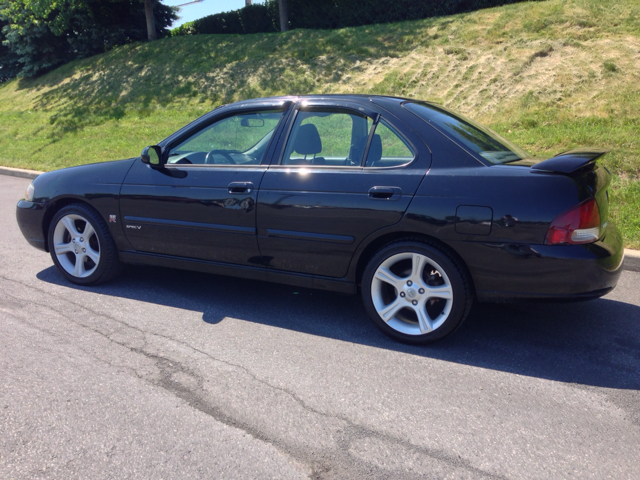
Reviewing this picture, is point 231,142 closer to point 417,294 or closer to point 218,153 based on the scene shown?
point 218,153

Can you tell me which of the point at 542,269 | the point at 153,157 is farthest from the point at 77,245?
the point at 542,269

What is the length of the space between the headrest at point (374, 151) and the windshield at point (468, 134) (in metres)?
0.33

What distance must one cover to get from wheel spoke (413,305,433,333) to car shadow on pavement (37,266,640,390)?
14 centimetres

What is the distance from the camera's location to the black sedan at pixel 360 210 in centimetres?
335

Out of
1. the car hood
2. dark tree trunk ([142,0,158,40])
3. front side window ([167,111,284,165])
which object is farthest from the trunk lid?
dark tree trunk ([142,0,158,40])

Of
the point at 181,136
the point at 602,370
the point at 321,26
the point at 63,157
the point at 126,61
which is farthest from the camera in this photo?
the point at 126,61

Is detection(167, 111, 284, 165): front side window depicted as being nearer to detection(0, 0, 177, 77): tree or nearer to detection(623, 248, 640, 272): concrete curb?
detection(623, 248, 640, 272): concrete curb

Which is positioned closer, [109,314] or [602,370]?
[602,370]

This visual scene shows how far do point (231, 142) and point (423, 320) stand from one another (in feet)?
7.36

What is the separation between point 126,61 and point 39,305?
68.0 ft

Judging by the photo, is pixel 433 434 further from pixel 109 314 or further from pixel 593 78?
pixel 593 78

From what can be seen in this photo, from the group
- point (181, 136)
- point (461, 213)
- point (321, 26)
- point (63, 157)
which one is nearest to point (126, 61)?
point (321, 26)

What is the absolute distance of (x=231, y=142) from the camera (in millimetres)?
4758

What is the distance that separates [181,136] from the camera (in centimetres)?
463
